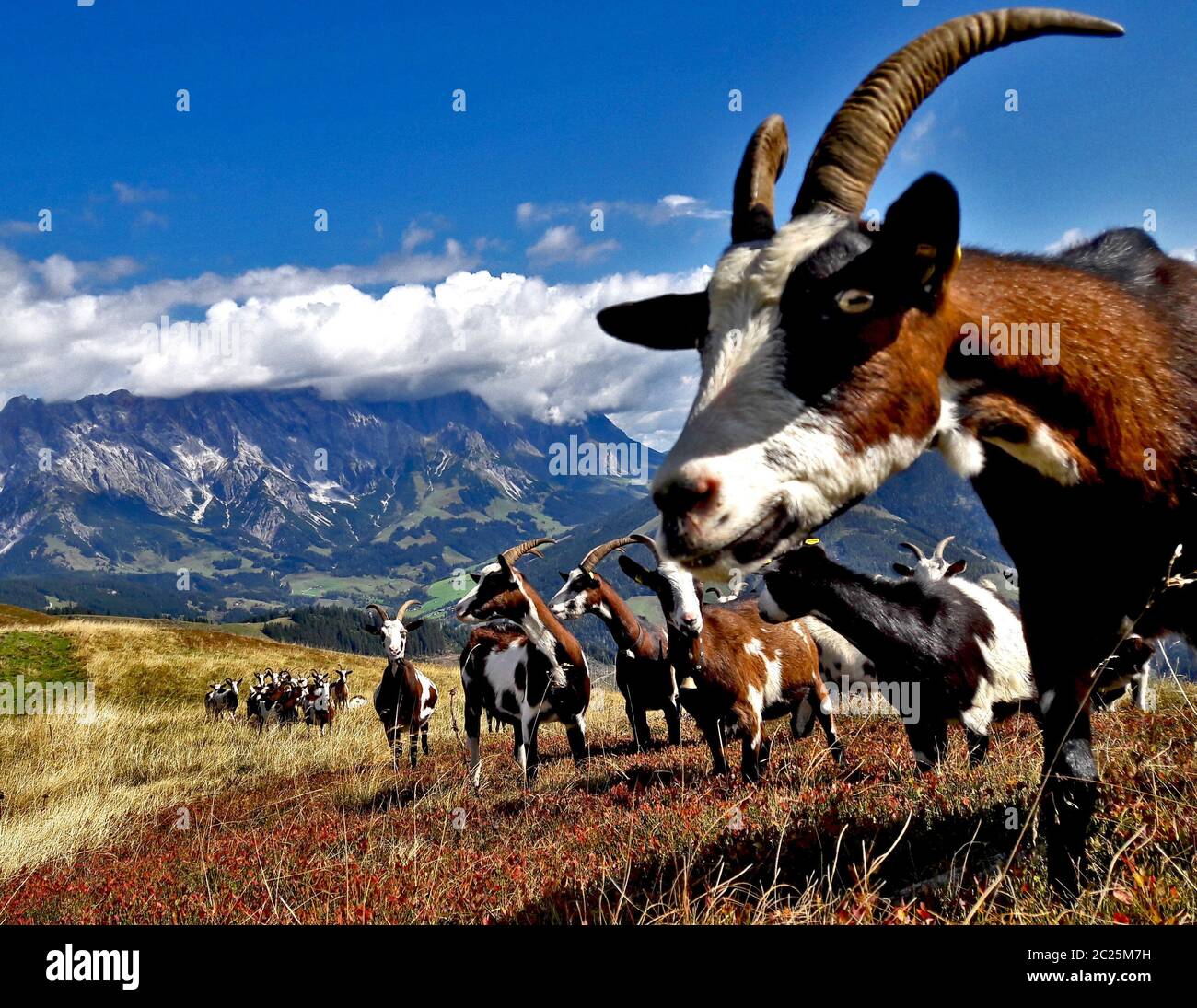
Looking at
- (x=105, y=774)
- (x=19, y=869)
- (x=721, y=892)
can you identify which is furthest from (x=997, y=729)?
(x=105, y=774)

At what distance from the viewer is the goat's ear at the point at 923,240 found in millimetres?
2402

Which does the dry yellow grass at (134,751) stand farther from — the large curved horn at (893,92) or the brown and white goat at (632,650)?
the large curved horn at (893,92)

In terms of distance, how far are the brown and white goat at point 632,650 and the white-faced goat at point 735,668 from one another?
5.31 feet

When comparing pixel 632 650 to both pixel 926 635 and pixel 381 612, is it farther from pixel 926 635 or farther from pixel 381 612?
pixel 381 612

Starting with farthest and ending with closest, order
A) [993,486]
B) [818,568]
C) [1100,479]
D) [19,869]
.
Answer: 1. [19,869]
2. [818,568]
3. [993,486]
4. [1100,479]

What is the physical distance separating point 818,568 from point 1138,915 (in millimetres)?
7444

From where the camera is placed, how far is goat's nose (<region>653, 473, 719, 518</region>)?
233 centimetres

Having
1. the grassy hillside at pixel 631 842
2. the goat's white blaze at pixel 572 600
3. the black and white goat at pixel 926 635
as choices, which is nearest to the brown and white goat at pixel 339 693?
the grassy hillside at pixel 631 842

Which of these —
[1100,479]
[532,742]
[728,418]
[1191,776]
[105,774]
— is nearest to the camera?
[728,418]

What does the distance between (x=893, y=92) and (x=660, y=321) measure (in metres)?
1.21

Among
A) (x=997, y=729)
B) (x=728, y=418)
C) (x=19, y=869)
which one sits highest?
(x=728, y=418)

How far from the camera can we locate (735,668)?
12.2m

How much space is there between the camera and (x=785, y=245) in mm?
2650

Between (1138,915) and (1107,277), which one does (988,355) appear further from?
(1138,915)
